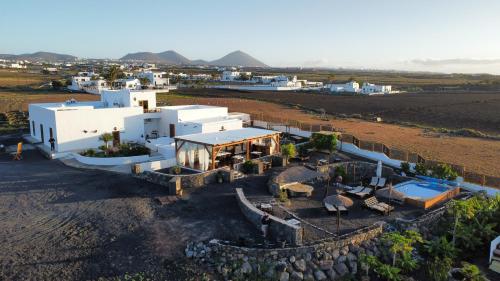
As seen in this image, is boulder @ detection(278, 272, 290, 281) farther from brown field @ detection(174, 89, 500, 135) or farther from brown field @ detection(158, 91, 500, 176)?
brown field @ detection(174, 89, 500, 135)

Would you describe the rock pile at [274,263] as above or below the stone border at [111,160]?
below

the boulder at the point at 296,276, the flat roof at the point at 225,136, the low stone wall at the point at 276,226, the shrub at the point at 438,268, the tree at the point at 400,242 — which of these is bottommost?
the shrub at the point at 438,268

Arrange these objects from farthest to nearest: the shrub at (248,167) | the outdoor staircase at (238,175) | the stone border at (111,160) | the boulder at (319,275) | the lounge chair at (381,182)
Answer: the stone border at (111,160) < the shrub at (248,167) < the outdoor staircase at (238,175) < the lounge chair at (381,182) < the boulder at (319,275)

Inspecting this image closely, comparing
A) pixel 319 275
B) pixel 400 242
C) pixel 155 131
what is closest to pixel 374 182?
pixel 400 242

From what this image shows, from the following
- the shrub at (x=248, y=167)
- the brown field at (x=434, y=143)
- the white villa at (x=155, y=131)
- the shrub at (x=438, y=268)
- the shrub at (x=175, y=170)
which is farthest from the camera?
the brown field at (x=434, y=143)

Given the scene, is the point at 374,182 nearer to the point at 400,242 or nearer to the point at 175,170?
the point at 400,242

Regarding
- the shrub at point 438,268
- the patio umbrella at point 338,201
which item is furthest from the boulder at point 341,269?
the patio umbrella at point 338,201

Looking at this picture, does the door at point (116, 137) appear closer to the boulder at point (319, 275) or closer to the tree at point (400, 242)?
the boulder at point (319, 275)

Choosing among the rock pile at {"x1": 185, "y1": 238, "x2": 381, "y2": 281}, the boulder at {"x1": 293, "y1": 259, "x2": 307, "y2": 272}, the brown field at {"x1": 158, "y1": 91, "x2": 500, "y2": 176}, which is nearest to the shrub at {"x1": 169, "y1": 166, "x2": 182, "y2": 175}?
the rock pile at {"x1": 185, "y1": 238, "x2": 381, "y2": 281}
